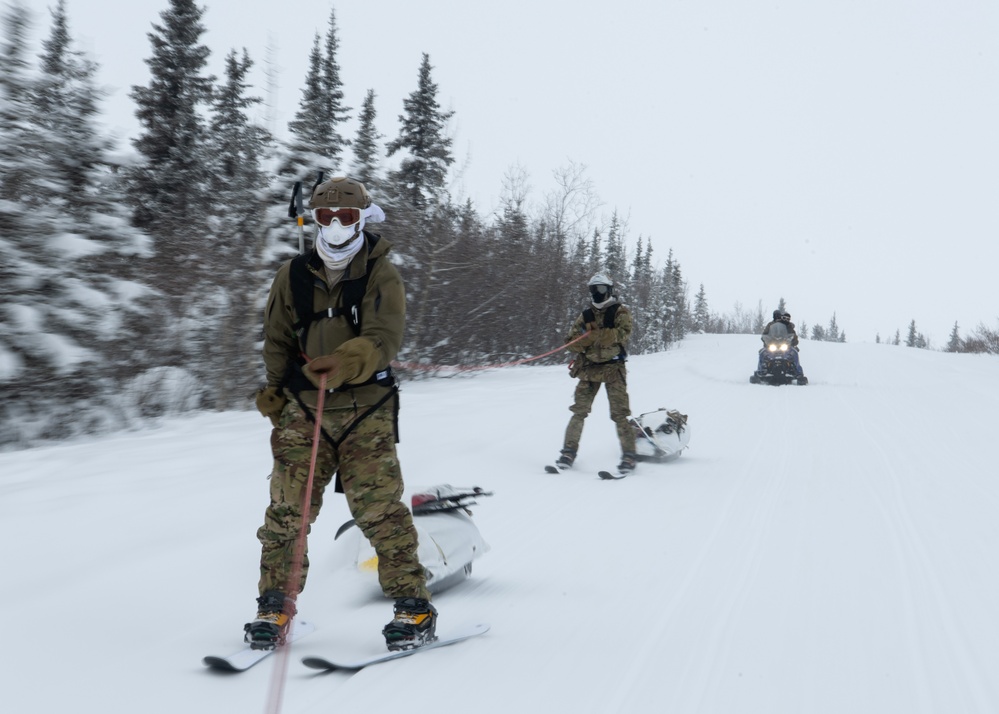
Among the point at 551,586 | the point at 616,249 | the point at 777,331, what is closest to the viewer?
the point at 551,586

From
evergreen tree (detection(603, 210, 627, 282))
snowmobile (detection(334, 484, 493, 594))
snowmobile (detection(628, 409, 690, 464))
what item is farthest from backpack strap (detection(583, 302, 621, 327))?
evergreen tree (detection(603, 210, 627, 282))

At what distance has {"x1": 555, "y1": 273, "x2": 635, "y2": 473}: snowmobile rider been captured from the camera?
24.5ft

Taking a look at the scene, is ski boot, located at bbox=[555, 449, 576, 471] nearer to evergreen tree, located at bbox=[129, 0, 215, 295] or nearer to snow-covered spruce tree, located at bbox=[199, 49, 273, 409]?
snow-covered spruce tree, located at bbox=[199, 49, 273, 409]

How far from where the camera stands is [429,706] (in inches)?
103

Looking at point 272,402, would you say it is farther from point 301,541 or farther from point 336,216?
point 336,216

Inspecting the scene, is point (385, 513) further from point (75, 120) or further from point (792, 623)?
point (75, 120)

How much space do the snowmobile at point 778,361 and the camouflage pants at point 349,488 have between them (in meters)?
16.8

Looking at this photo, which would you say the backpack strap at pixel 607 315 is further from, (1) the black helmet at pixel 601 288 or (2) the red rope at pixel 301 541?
(2) the red rope at pixel 301 541

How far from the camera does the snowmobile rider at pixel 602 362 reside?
7.46 m

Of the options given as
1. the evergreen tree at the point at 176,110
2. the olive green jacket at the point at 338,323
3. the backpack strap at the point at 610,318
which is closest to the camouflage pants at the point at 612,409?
the backpack strap at the point at 610,318

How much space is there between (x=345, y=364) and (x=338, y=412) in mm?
357

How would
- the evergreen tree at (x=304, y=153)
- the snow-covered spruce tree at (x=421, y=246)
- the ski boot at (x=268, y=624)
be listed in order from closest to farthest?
the ski boot at (x=268, y=624), the evergreen tree at (x=304, y=153), the snow-covered spruce tree at (x=421, y=246)

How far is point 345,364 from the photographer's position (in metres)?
2.76

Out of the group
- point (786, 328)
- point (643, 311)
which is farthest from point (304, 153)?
point (643, 311)
